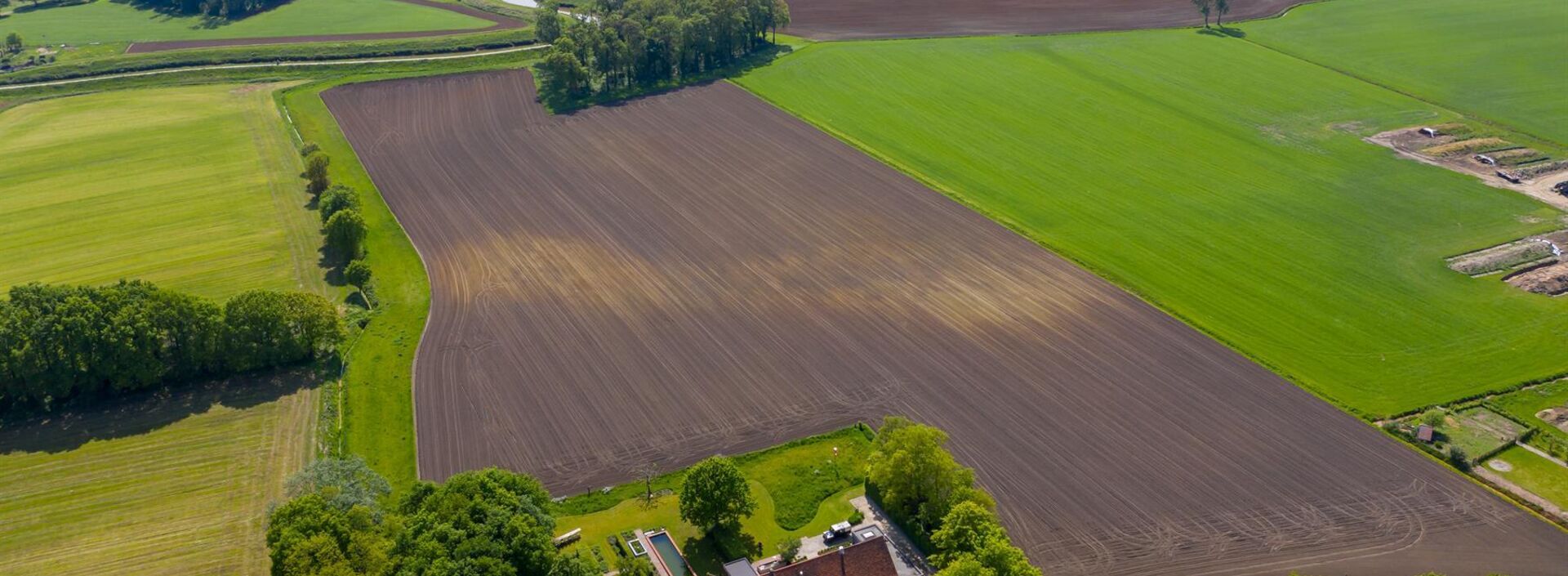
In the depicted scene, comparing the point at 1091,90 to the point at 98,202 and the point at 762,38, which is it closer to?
the point at 762,38

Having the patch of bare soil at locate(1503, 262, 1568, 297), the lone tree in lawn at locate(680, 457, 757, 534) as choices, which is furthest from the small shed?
the patch of bare soil at locate(1503, 262, 1568, 297)

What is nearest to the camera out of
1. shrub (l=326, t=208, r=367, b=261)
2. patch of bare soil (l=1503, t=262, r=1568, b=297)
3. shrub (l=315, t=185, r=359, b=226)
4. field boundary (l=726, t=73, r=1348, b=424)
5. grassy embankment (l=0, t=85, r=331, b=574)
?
grassy embankment (l=0, t=85, r=331, b=574)

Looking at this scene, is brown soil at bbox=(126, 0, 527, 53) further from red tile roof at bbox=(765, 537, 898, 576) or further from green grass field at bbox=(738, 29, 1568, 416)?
red tile roof at bbox=(765, 537, 898, 576)

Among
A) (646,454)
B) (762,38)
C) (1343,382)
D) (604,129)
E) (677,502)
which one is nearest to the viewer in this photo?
(677,502)

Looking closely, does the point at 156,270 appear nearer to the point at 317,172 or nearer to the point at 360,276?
the point at 317,172

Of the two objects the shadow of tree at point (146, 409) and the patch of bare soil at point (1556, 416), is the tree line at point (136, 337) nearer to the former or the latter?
the shadow of tree at point (146, 409)

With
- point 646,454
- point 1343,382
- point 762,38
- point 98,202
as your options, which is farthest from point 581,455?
point 762,38

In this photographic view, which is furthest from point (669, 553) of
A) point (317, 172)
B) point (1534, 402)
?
point (317, 172)
